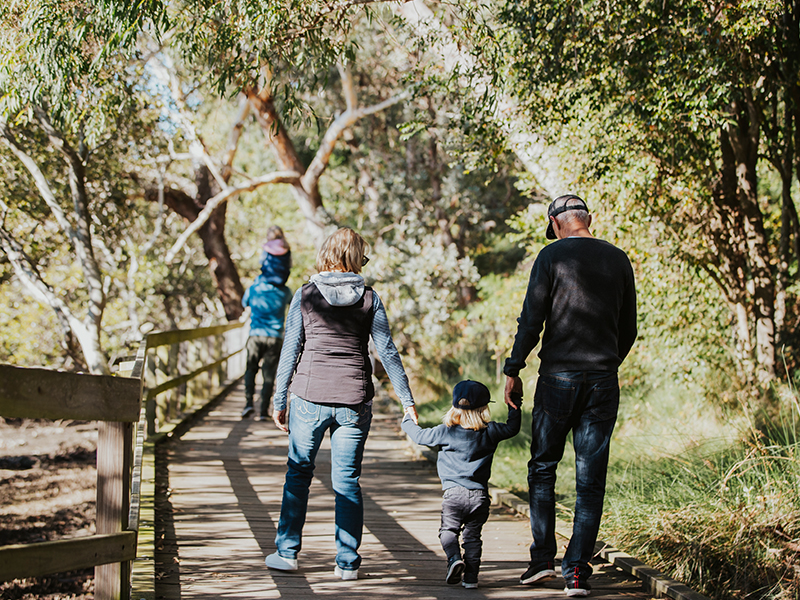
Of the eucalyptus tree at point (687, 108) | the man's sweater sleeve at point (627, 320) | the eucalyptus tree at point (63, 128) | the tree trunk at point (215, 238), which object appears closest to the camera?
the man's sweater sleeve at point (627, 320)

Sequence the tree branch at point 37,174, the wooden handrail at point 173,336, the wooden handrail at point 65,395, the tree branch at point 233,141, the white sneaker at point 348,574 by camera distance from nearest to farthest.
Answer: the wooden handrail at point 65,395 < the white sneaker at point 348,574 < the wooden handrail at point 173,336 < the tree branch at point 37,174 < the tree branch at point 233,141

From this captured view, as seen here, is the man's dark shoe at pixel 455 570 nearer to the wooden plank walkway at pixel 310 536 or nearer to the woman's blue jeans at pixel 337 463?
the wooden plank walkway at pixel 310 536

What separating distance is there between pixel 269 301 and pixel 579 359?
5.41 meters

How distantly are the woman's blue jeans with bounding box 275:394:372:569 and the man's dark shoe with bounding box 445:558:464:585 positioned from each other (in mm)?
474

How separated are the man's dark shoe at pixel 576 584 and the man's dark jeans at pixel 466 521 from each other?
1.51 ft

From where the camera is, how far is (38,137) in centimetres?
1172

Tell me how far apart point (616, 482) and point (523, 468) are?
2.09 m

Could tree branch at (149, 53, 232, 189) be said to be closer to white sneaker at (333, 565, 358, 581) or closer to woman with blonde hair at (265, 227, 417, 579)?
woman with blonde hair at (265, 227, 417, 579)

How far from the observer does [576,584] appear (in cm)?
396

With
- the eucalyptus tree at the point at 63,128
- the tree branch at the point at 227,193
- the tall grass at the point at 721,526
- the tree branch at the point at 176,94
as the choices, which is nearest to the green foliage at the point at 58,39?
the eucalyptus tree at the point at 63,128

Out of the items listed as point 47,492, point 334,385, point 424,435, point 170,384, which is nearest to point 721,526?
point 424,435

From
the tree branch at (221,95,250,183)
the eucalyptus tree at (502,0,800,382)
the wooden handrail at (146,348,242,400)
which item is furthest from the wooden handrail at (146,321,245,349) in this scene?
the tree branch at (221,95,250,183)

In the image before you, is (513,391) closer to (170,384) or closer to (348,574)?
(348,574)

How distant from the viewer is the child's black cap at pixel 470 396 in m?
4.05
